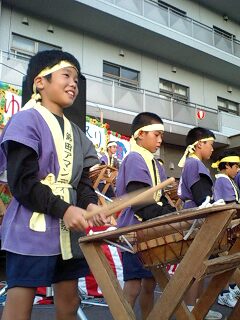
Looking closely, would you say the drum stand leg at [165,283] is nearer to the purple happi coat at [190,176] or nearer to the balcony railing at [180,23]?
the purple happi coat at [190,176]

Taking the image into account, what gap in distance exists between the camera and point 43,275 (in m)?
1.53

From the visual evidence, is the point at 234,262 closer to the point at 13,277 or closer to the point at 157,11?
the point at 13,277

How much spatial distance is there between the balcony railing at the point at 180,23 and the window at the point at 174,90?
1.95 metres

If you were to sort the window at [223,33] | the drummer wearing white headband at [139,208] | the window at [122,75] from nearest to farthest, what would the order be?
the drummer wearing white headband at [139,208], the window at [122,75], the window at [223,33]

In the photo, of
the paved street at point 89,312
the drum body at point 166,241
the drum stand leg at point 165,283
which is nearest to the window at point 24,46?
the paved street at point 89,312

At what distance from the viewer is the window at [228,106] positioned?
16406 millimetres

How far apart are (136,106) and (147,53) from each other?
309 cm

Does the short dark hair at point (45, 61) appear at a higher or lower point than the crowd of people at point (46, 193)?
higher

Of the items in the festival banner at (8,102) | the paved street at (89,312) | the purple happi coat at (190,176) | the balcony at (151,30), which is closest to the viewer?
the paved street at (89,312)

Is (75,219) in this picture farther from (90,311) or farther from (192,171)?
(90,311)

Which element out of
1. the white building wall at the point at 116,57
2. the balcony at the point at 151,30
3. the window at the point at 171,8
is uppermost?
the window at the point at 171,8

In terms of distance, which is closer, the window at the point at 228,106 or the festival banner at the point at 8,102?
the festival banner at the point at 8,102

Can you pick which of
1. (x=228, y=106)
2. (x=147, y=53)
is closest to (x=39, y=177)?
(x=147, y=53)

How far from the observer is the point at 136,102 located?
12.0 metres
